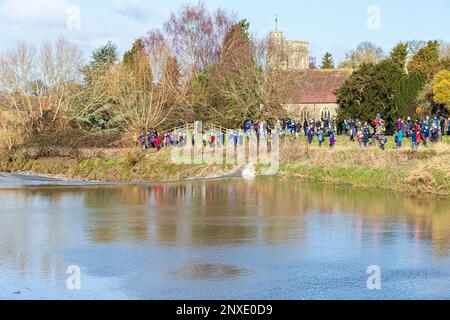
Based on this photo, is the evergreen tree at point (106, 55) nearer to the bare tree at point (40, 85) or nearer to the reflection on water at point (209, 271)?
the bare tree at point (40, 85)

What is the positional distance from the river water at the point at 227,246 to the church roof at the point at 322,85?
55.5m

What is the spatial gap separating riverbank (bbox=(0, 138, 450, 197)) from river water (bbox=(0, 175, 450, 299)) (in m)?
2.13

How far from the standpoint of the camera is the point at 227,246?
67.7 feet

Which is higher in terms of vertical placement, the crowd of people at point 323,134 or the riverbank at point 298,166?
the crowd of people at point 323,134

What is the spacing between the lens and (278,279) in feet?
54.9

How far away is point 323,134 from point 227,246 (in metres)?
31.7

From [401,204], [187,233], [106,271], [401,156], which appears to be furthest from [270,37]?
[106,271]

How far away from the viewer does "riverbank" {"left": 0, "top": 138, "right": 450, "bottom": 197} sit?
3394 cm

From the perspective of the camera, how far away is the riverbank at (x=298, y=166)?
111 feet

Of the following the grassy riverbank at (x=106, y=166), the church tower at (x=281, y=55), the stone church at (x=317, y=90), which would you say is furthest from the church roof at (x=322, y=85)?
the grassy riverbank at (x=106, y=166)

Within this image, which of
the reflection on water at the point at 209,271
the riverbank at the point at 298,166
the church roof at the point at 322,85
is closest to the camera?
the reflection on water at the point at 209,271
